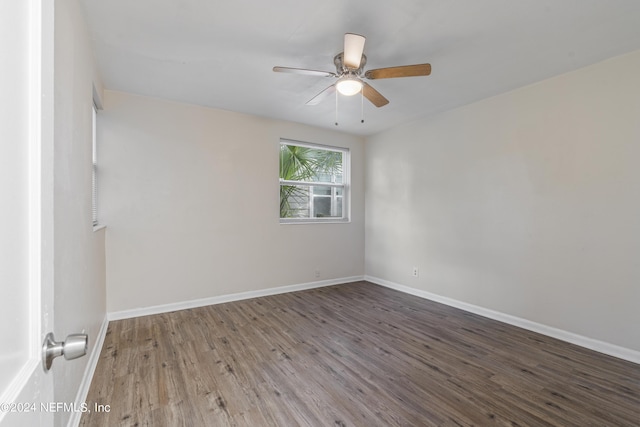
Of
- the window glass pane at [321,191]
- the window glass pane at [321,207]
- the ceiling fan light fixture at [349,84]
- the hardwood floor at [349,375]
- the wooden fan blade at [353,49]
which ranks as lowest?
the hardwood floor at [349,375]

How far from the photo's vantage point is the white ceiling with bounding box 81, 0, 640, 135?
6.21ft

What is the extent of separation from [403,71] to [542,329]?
9.20ft

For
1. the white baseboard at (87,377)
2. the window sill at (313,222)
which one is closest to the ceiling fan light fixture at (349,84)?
the window sill at (313,222)

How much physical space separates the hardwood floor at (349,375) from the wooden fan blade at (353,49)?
227 centimetres

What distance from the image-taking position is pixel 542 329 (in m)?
2.86

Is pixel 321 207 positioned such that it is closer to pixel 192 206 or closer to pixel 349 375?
pixel 192 206

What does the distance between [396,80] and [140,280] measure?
11.5 ft

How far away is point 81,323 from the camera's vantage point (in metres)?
1.79

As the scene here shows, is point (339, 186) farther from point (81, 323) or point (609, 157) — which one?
point (81, 323)

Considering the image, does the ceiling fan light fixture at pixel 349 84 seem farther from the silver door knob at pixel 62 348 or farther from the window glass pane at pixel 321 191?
the window glass pane at pixel 321 191

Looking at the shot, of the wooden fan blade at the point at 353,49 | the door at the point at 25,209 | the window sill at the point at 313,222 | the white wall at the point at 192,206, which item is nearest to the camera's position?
the door at the point at 25,209

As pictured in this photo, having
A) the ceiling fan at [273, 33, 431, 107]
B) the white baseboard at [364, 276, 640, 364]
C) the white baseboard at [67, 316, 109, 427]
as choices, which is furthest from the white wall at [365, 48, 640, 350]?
the white baseboard at [67, 316, 109, 427]

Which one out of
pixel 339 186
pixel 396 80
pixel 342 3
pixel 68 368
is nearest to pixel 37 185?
pixel 68 368

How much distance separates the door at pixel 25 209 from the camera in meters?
0.43
